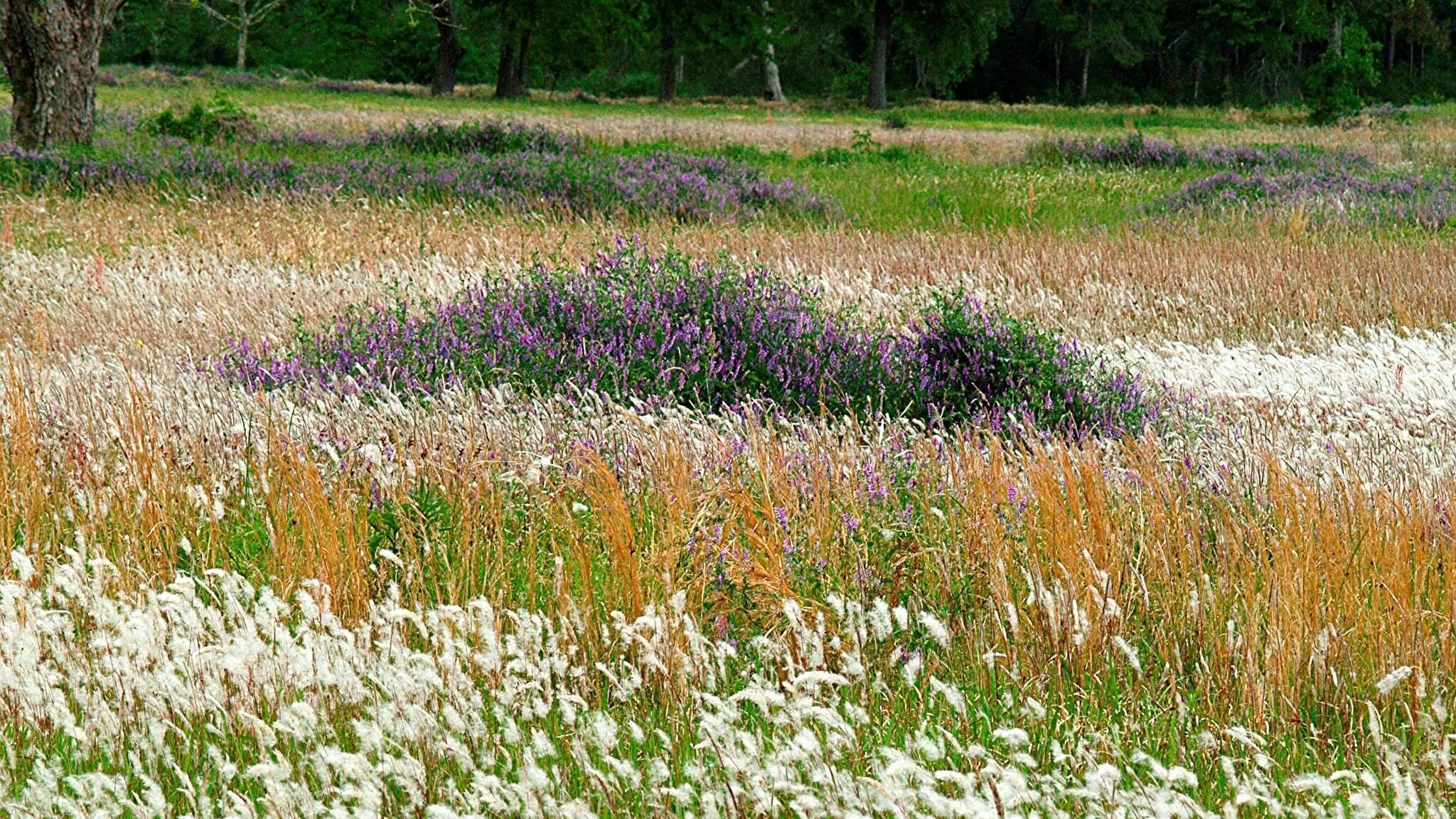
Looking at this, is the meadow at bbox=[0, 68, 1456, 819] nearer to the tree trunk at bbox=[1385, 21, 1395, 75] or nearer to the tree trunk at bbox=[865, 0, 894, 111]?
the tree trunk at bbox=[865, 0, 894, 111]

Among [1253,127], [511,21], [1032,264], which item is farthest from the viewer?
[511,21]

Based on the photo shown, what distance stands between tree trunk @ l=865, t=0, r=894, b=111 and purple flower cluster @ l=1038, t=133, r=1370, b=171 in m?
23.1

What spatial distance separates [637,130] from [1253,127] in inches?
666

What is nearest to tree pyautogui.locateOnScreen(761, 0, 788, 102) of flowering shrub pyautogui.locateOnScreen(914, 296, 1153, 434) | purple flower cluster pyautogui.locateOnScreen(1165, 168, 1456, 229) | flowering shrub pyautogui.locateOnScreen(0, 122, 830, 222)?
purple flower cluster pyautogui.locateOnScreen(1165, 168, 1456, 229)

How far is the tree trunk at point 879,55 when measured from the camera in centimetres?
4259

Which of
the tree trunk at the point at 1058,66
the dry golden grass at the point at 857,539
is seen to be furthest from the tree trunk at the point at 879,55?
the dry golden grass at the point at 857,539

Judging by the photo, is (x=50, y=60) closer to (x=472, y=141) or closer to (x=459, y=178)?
(x=459, y=178)

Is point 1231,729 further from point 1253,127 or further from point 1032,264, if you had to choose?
point 1253,127

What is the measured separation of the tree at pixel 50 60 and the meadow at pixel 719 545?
22.5ft

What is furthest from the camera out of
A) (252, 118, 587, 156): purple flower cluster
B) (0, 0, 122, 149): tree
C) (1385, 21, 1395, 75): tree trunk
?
(1385, 21, 1395, 75): tree trunk

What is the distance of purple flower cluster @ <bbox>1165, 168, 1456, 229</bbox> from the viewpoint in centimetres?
1132

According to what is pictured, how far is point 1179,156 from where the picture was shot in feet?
62.2

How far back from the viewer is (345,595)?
2.96 metres

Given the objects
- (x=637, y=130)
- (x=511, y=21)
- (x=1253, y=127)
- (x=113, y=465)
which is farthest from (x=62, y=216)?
(x=511, y=21)
